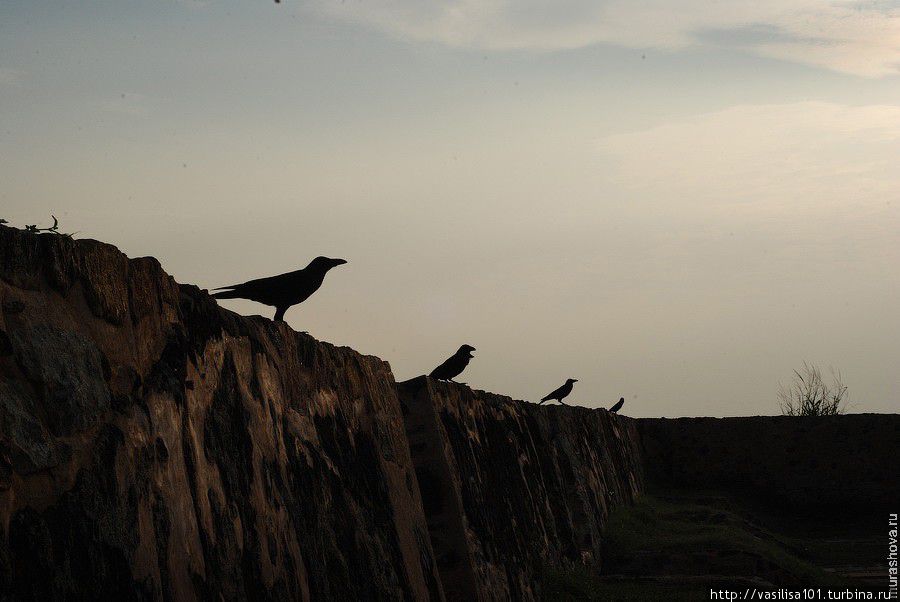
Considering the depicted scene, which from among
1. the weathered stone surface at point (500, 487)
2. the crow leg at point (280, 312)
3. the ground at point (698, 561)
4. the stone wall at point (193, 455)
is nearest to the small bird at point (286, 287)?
the crow leg at point (280, 312)

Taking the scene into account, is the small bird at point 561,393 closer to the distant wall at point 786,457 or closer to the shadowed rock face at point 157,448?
the distant wall at point 786,457

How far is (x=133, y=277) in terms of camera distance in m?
3.22

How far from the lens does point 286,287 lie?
5.47 metres

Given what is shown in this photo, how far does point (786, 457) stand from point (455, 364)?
45.2 feet

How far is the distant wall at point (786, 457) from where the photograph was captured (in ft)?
72.9

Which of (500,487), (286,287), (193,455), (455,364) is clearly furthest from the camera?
(455,364)

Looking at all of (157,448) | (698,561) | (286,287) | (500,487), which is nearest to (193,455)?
(157,448)

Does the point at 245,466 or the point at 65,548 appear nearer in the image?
the point at 65,548

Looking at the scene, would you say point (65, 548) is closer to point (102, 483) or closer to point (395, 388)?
point (102, 483)

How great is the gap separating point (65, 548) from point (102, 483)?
0.81ft

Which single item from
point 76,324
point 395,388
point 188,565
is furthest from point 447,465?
point 76,324

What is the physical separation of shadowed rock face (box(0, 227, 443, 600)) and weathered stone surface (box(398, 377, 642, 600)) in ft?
5.62

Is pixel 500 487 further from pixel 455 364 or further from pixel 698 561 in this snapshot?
pixel 698 561

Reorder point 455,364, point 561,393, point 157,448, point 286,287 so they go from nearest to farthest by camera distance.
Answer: point 157,448 → point 286,287 → point 455,364 → point 561,393
